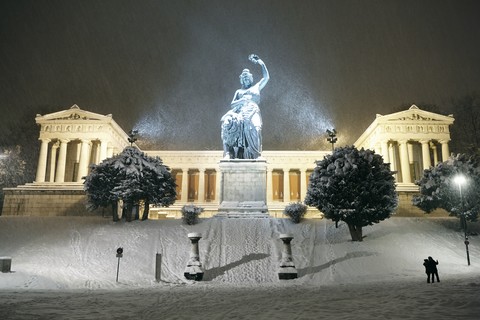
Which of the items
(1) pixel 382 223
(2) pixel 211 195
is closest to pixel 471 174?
(1) pixel 382 223

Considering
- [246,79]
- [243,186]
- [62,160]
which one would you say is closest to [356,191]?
[243,186]

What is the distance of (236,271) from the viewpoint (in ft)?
54.9

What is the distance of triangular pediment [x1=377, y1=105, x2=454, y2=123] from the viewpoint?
A: 4972cm

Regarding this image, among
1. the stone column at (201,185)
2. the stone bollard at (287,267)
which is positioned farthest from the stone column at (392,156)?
the stone bollard at (287,267)

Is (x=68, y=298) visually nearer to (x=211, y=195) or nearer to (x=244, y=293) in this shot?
(x=244, y=293)

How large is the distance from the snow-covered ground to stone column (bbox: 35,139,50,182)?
2243 centimetres

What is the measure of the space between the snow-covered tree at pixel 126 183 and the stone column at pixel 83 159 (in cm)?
2493

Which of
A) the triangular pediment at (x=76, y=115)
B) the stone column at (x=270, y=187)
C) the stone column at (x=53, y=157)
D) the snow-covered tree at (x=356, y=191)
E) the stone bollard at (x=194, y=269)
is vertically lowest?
the stone bollard at (x=194, y=269)

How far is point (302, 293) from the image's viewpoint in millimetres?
11570

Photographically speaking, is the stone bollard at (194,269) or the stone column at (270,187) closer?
the stone bollard at (194,269)

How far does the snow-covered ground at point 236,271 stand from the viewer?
8.71 m

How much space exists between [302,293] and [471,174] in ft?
Answer: 59.6

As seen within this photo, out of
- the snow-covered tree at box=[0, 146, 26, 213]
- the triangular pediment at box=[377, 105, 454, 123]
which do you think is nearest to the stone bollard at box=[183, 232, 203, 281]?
the snow-covered tree at box=[0, 146, 26, 213]

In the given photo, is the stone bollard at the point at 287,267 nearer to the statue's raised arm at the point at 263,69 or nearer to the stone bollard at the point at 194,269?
the stone bollard at the point at 194,269
